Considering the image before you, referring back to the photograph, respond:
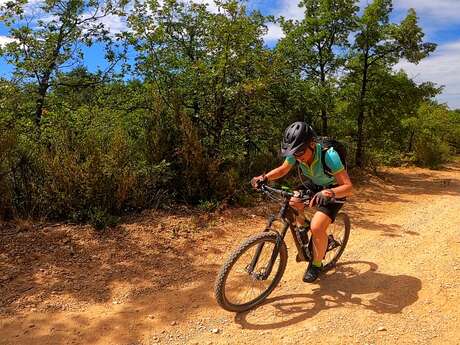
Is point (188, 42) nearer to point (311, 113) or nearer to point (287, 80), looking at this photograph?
point (287, 80)

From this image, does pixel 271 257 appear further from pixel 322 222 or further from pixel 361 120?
pixel 361 120

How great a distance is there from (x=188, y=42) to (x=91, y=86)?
7.80 ft

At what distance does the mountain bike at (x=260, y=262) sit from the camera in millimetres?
4234

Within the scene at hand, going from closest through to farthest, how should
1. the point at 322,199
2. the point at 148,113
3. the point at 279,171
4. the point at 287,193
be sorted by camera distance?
the point at 322,199
the point at 287,193
the point at 279,171
the point at 148,113

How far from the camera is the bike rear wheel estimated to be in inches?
213

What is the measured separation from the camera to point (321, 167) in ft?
14.7

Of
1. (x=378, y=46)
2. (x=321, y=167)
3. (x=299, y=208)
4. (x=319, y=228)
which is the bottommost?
(x=319, y=228)

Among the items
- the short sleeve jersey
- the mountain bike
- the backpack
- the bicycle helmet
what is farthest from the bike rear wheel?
the bicycle helmet

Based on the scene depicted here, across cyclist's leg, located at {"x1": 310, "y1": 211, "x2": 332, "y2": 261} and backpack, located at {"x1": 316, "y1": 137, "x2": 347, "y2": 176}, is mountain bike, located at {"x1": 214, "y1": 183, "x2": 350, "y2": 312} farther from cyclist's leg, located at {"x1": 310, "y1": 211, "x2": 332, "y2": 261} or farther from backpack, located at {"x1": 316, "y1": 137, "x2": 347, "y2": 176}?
backpack, located at {"x1": 316, "y1": 137, "x2": 347, "y2": 176}

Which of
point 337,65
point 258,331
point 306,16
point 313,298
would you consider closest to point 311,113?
point 337,65

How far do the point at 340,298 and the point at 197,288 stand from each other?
166cm

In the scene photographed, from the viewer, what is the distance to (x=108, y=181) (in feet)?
22.3

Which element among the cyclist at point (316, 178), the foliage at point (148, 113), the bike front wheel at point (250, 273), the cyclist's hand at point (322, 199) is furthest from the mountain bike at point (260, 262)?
the foliage at point (148, 113)

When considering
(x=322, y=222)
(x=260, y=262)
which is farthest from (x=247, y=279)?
(x=322, y=222)
